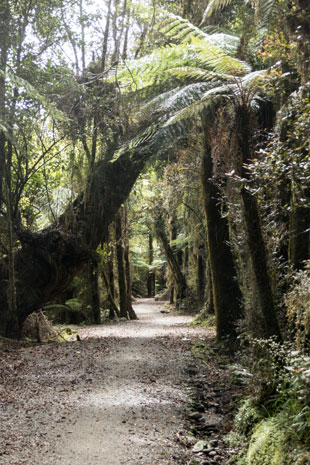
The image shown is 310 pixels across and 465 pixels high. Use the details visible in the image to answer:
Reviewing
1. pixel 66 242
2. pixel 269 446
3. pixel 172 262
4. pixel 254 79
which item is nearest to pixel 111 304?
pixel 172 262

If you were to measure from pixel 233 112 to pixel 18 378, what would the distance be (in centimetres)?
481

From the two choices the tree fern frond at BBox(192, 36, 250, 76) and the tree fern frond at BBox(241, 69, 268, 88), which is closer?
the tree fern frond at BBox(241, 69, 268, 88)

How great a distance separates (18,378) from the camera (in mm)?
5957

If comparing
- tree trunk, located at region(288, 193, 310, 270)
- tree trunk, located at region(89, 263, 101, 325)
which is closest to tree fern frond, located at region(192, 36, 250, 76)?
tree trunk, located at region(288, 193, 310, 270)

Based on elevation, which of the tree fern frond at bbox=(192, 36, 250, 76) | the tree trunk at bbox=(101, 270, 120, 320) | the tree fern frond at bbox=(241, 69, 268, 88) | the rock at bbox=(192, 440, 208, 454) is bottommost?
the rock at bbox=(192, 440, 208, 454)

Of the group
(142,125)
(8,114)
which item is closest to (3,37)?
(8,114)

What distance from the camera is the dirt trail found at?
12.3 feet

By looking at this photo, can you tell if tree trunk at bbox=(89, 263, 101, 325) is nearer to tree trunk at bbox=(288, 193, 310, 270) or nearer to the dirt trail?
the dirt trail

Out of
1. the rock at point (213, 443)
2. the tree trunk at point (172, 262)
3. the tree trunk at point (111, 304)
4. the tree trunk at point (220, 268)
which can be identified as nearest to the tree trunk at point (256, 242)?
the rock at point (213, 443)

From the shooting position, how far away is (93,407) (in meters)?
4.85

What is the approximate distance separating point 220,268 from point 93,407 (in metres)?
4.83

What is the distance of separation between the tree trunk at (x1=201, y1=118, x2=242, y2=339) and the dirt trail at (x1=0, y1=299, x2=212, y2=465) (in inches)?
52.3

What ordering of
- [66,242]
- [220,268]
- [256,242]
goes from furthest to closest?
[66,242]
[220,268]
[256,242]

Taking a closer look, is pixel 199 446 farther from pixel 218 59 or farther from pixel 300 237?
pixel 218 59
